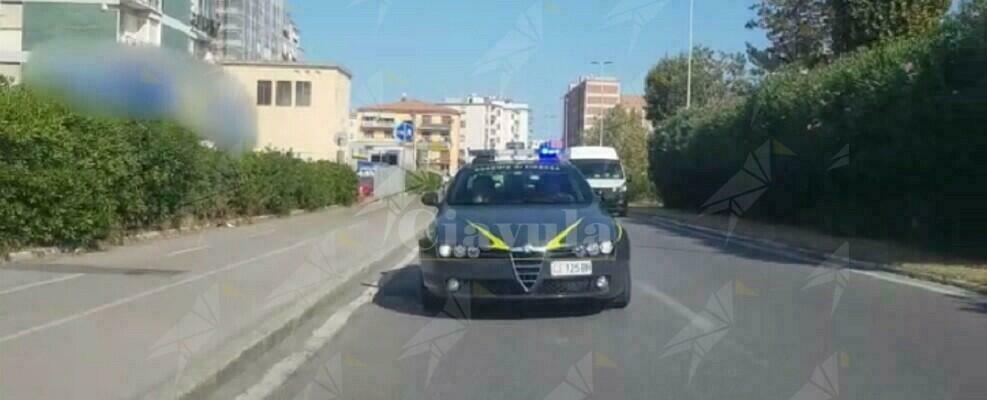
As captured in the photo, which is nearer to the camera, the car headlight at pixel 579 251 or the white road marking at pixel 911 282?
the car headlight at pixel 579 251

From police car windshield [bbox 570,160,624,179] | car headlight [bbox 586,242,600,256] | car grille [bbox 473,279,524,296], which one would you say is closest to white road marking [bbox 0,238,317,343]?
car grille [bbox 473,279,524,296]

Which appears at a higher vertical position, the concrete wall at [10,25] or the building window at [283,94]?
the concrete wall at [10,25]

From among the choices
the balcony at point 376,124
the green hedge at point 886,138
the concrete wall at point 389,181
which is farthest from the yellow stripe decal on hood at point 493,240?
the balcony at point 376,124

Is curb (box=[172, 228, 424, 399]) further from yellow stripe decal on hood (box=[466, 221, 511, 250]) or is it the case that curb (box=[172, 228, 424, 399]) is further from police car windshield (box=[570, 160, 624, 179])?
police car windshield (box=[570, 160, 624, 179])

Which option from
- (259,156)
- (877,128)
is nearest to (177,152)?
(259,156)

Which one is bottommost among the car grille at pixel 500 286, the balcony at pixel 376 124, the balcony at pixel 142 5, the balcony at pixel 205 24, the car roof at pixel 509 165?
the car grille at pixel 500 286

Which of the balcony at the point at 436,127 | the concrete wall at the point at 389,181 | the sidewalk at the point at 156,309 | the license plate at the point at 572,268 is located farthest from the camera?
the balcony at the point at 436,127

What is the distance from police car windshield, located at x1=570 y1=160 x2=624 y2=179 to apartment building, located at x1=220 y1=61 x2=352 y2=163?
8.55m

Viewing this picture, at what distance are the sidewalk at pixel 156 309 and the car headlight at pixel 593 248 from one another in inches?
113

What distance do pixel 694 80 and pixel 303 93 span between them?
41.2 metres

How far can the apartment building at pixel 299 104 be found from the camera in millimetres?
18312

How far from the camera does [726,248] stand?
2183cm

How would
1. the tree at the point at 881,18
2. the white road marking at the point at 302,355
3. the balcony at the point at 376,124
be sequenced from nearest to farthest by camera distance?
the white road marking at the point at 302,355 < the tree at the point at 881,18 < the balcony at the point at 376,124

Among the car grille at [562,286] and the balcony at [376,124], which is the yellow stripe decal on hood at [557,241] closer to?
the car grille at [562,286]
